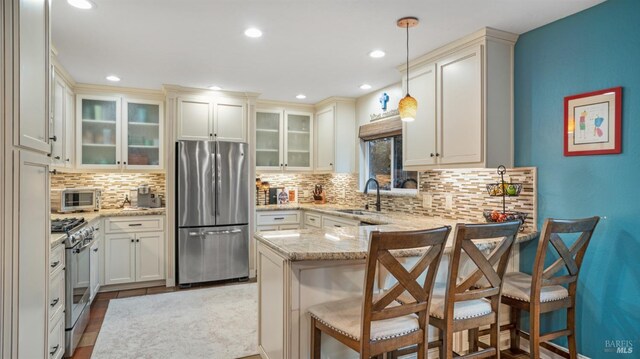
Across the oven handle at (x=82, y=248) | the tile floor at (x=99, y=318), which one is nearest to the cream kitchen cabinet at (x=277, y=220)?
the tile floor at (x=99, y=318)

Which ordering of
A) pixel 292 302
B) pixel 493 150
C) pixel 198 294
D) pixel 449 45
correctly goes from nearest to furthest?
pixel 292 302 → pixel 493 150 → pixel 449 45 → pixel 198 294

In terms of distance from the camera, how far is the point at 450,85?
9.90 ft

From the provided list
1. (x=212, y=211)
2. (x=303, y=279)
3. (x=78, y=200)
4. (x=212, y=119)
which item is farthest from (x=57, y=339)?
(x=212, y=119)

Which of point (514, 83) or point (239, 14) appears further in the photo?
point (514, 83)

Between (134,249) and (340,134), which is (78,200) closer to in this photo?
(134,249)

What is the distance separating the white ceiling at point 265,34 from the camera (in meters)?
2.37

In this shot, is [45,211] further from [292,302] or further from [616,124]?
[616,124]

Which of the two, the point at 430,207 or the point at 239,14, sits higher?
the point at 239,14

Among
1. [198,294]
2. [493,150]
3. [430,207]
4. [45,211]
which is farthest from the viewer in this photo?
[198,294]

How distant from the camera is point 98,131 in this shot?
4379 millimetres

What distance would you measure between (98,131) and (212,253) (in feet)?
6.50

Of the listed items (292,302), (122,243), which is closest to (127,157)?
(122,243)

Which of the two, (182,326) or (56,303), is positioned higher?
(56,303)

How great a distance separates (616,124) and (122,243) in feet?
15.3
